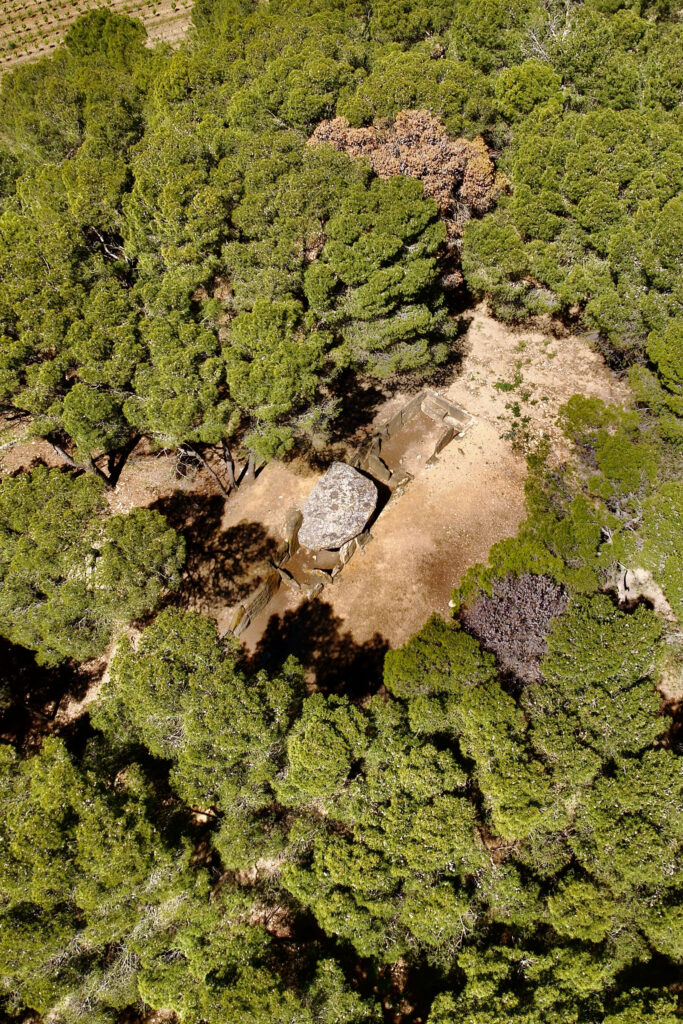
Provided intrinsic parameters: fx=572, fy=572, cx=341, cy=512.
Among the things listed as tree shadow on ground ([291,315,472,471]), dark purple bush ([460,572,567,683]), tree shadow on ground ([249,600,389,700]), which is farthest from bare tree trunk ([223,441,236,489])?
dark purple bush ([460,572,567,683])

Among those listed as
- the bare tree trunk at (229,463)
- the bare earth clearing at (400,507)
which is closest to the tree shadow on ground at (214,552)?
the bare earth clearing at (400,507)

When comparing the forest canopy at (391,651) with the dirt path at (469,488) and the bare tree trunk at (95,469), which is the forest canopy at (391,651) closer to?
the bare tree trunk at (95,469)

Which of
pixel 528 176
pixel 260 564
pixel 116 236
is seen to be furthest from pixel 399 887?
pixel 116 236

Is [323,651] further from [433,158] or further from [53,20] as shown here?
[53,20]

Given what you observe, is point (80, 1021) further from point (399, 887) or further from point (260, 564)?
point (260, 564)

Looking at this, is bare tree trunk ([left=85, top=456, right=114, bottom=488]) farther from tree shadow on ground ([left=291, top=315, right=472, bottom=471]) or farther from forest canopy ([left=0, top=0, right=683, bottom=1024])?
tree shadow on ground ([left=291, top=315, right=472, bottom=471])

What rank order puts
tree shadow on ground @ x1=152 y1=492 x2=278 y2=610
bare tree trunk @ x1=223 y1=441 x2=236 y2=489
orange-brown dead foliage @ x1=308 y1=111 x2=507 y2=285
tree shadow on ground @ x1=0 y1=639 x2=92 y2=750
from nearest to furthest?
tree shadow on ground @ x1=0 y1=639 x2=92 y2=750
tree shadow on ground @ x1=152 y1=492 x2=278 y2=610
bare tree trunk @ x1=223 y1=441 x2=236 y2=489
orange-brown dead foliage @ x1=308 y1=111 x2=507 y2=285
